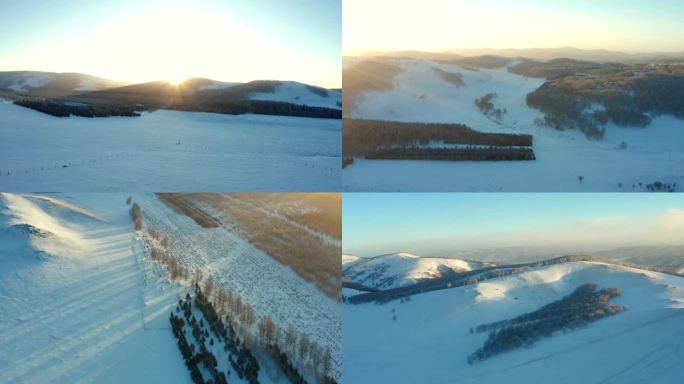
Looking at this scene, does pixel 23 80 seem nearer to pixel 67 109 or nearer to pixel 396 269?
pixel 67 109

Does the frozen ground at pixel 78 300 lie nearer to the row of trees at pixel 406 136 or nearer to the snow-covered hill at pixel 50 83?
the snow-covered hill at pixel 50 83

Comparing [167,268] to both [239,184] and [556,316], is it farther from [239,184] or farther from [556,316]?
[556,316]

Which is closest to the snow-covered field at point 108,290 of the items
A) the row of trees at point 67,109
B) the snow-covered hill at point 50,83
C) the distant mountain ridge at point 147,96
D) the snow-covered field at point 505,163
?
the row of trees at point 67,109

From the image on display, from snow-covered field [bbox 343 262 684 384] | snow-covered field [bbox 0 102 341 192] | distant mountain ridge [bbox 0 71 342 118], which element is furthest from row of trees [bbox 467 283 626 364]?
distant mountain ridge [bbox 0 71 342 118]

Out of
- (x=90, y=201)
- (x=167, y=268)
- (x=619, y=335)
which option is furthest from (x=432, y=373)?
(x=90, y=201)

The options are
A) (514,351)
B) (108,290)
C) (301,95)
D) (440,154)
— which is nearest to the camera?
(440,154)

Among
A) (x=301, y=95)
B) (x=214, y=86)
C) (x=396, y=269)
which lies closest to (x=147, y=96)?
(x=214, y=86)
